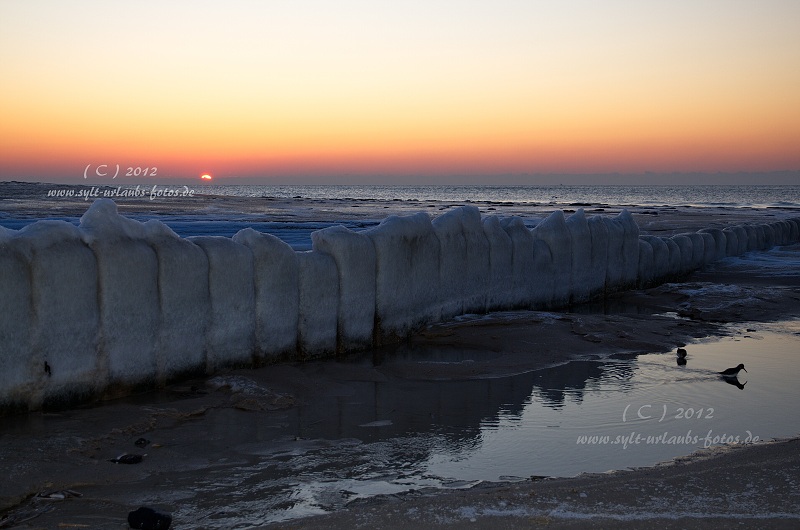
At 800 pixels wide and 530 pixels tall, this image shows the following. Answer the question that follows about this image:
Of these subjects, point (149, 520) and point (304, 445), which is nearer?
point (149, 520)

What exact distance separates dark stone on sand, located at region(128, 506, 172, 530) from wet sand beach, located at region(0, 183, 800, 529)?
0.26 ft

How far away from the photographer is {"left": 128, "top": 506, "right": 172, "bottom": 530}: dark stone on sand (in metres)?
3.25

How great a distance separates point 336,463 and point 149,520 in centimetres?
116

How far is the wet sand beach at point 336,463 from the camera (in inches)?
133

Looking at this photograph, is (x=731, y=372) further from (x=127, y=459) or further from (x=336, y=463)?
(x=127, y=459)

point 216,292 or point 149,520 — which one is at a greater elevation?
point 216,292

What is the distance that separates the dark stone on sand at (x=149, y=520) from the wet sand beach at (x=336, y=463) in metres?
0.08

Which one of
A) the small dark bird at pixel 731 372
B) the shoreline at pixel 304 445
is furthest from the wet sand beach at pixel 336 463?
the small dark bird at pixel 731 372

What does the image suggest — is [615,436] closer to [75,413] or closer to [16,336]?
[75,413]

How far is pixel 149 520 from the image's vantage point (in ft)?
10.7

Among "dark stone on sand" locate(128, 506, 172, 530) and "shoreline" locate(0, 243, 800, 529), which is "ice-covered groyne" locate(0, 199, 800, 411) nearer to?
"shoreline" locate(0, 243, 800, 529)

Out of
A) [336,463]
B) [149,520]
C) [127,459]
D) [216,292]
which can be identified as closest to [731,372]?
[336,463]

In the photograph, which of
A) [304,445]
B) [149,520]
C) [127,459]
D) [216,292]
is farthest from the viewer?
[216,292]

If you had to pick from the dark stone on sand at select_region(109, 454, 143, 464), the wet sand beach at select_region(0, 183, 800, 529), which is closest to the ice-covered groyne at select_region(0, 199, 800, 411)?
the wet sand beach at select_region(0, 183, 800, 529)
